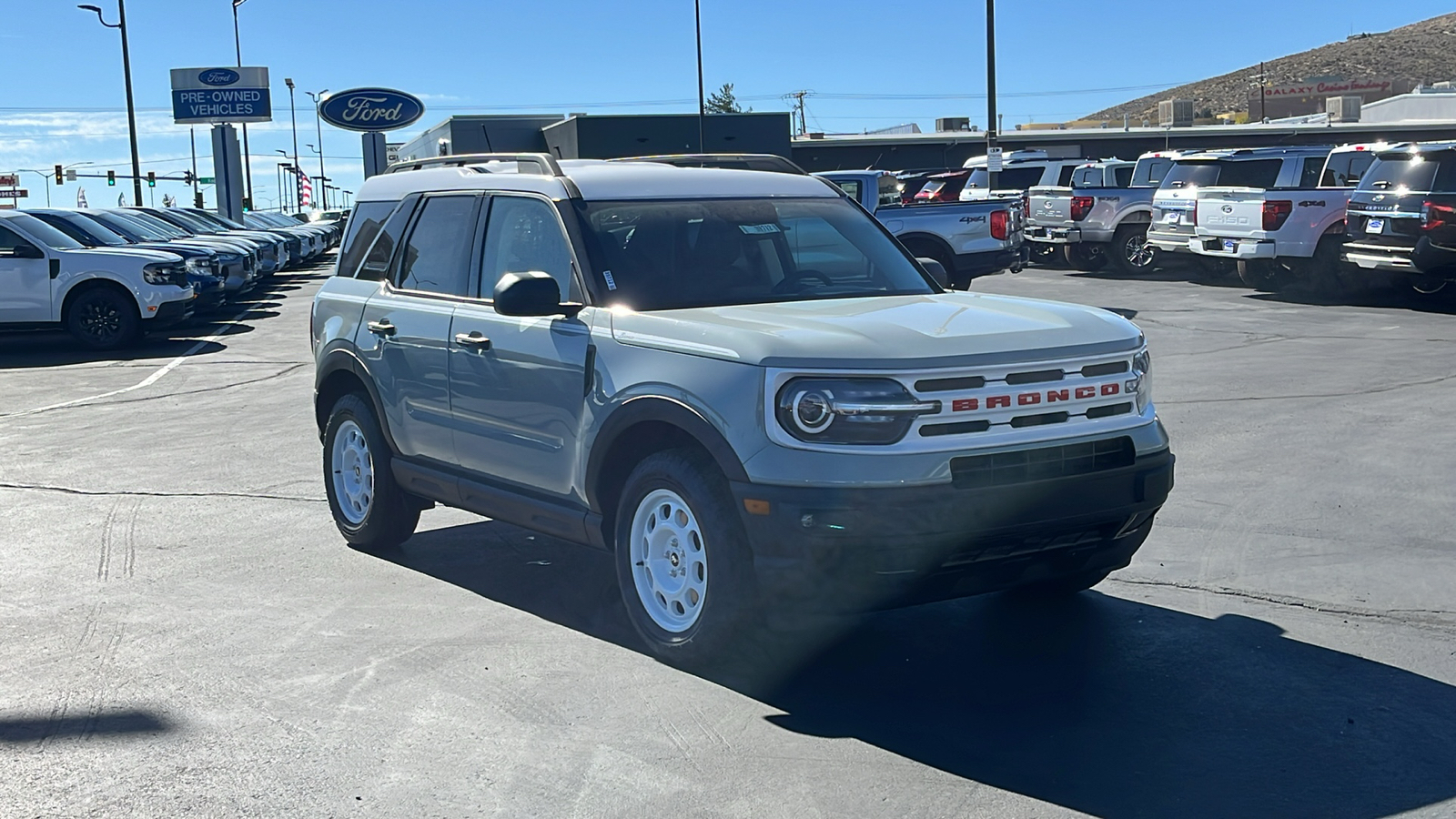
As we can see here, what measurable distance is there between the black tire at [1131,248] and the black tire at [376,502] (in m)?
21.0

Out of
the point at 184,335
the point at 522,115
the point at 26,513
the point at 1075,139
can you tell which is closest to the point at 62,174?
the point at 522,115

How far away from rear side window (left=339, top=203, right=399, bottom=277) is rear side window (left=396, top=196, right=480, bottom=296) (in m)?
0.39

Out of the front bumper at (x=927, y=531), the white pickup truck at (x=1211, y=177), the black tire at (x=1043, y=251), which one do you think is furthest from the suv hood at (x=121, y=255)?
the front bumper at (x=927, y=531)

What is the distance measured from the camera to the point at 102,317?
18.5m

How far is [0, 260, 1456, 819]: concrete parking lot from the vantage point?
4340 mm

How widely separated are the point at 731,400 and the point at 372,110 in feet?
96.6

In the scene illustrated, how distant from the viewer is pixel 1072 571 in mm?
5438

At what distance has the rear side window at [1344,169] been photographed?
20.6 m

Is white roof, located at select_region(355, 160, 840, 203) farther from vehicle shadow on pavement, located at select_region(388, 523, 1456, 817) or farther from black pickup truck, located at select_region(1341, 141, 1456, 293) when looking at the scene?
black pickup truck, located at select_region(1341, 141, 1456, 293)

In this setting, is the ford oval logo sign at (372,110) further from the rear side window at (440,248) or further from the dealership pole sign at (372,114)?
the rear side window at (440,248)

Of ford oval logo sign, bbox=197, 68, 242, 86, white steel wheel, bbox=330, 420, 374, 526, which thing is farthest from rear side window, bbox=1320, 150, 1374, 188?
ford oval logo sign, bbox=197, 68, 242, 86

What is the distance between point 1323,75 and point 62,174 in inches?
4617

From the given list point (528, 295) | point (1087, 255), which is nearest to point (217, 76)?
point (1087, 255)

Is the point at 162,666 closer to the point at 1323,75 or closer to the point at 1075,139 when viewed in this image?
Answer: the point at 1075,139
